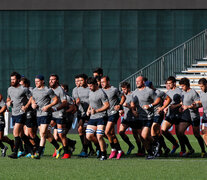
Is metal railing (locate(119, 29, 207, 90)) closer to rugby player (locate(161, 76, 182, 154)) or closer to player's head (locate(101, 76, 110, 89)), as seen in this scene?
rugby player (locate(161, 76, 182, 154))

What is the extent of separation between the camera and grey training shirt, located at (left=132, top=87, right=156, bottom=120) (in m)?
14.5

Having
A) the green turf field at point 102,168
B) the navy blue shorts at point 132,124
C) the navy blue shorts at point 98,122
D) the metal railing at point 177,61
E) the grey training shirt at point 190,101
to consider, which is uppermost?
the metal railing at point 177,61

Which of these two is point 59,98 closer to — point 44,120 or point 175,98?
point 44,120

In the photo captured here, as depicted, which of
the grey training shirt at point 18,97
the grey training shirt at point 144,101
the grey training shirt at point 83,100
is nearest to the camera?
the grey training shirt at point 144,101

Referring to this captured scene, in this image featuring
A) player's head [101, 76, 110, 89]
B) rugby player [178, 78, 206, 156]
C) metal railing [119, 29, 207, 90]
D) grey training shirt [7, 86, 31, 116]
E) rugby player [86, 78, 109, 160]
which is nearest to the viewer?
rugby player [86, 78, 109, 160]

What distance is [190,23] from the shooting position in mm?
36500

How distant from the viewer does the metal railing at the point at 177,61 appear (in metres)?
32.7

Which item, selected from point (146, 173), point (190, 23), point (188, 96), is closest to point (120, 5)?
point (190, 23)

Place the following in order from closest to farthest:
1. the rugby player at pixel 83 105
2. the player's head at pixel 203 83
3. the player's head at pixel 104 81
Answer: the player's head at pixel 104 81, the player's head at pixel 203 83, the rugby player at pixel 83 105

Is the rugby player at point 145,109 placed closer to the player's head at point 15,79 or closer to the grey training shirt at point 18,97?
the grey training shirt at point 18,97

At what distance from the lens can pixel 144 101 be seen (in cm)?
1455

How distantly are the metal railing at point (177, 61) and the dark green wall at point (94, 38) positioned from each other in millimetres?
2393

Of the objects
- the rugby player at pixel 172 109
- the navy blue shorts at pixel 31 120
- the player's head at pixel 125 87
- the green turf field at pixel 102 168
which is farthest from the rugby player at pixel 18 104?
the rugby player at pixel 172 109

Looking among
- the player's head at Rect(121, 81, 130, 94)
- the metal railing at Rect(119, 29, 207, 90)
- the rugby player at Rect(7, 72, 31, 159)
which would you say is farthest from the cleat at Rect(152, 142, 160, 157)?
the metal railing at Rect(119, 29, 207, 90)
